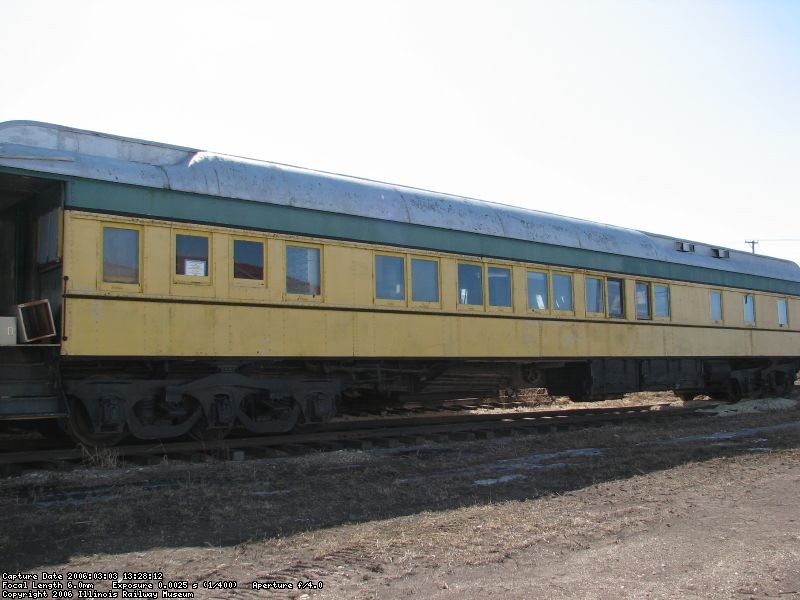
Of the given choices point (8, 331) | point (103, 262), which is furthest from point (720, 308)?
point (8, 331)

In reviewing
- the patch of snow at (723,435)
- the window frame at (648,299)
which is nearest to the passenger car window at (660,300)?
the window frame at (648,299)

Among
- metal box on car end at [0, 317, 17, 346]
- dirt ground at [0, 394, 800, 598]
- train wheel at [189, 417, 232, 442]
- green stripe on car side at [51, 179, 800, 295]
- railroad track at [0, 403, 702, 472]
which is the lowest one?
dirt ground at [0, 394, 800, 598]

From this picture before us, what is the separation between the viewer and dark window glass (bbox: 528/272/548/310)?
12.3 metres

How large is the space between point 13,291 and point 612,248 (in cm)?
1024

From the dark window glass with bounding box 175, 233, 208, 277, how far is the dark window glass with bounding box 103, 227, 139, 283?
48 centimetres

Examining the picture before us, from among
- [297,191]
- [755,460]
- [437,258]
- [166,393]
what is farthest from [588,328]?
[166,393]

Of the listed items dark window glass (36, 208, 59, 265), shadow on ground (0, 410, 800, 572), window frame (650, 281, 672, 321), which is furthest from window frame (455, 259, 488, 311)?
dark window glass (36, 208, 59, 265)

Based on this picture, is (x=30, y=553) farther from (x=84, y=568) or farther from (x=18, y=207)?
(x=18, y=207)

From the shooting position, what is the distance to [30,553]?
15.6 ft

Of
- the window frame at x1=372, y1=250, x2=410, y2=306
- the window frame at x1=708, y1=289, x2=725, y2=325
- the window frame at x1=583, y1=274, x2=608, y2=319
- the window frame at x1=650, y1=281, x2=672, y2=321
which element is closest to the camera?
the window frame at x1=372, y1=250, x2=410, y2=306

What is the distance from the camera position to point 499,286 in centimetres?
1184

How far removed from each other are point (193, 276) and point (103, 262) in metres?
1.03

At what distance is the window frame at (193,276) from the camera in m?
8.55

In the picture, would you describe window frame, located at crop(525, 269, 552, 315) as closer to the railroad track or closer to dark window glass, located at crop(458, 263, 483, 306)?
dark window glass, located at crop(458, 263, 483, 306)
